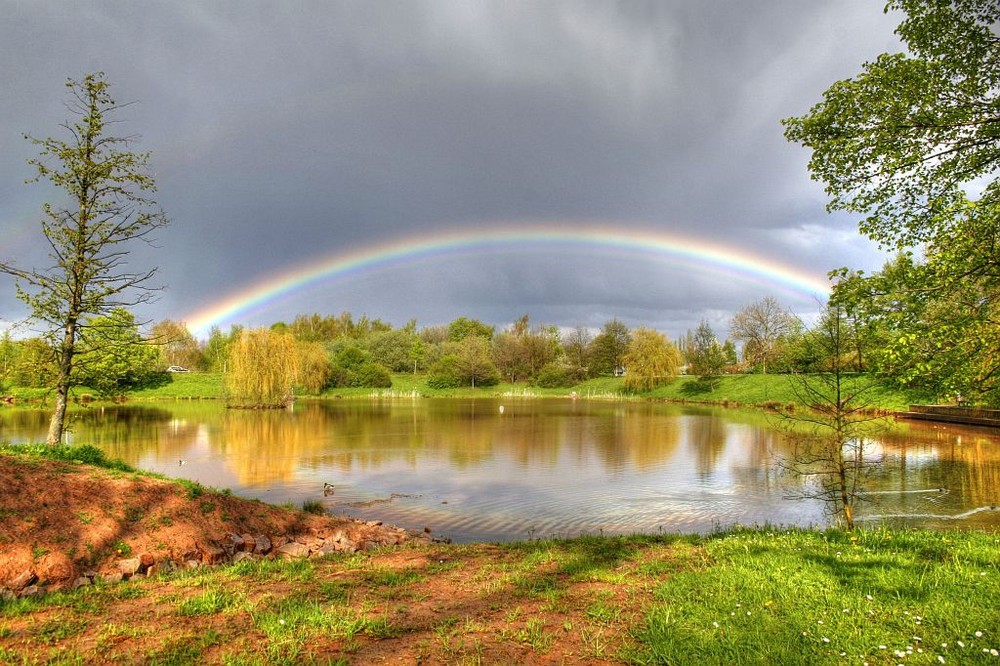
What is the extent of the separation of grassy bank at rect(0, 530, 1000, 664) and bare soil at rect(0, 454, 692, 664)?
23 millimetres

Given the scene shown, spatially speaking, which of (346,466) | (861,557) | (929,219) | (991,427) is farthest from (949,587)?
(991,427)

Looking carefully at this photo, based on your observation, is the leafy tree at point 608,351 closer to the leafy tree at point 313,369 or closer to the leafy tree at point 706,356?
the leafy tree at point 706,356

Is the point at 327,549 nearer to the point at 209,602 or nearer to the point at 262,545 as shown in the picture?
the point at 262,545

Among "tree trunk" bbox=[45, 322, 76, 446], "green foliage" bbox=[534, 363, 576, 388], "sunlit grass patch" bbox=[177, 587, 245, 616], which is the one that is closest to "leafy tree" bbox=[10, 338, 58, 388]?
"tree trunk" bbox=[45, 322, 76, 446]

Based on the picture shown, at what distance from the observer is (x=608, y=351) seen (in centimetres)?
8762

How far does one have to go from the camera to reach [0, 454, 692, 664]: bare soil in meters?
4.27

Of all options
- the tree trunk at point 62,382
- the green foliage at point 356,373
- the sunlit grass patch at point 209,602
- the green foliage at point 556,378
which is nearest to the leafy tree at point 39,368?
the tree trunk at point 62,382

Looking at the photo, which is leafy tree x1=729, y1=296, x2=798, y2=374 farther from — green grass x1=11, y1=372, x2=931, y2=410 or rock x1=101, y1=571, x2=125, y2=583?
rock x1=101, y1=571, x2=125, y2=583

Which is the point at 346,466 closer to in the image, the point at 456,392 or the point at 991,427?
the point at 991,427

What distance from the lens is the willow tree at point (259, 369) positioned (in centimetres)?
4597

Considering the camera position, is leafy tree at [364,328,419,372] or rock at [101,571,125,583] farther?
leafy tree at [364,328,419,372]

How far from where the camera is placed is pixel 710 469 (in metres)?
18.3

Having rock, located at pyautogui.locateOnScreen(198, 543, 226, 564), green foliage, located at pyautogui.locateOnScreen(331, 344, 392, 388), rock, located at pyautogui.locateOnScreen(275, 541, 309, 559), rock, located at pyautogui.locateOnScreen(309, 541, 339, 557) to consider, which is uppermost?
green foliage, located at pyautogui.locateOnScreen(331, 344, 392, 388)

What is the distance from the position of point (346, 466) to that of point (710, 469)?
12281mm
